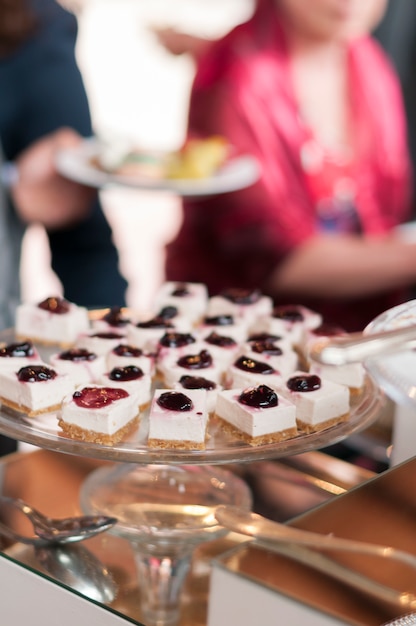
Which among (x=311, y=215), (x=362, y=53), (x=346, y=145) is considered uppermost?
(x=362, y=53)

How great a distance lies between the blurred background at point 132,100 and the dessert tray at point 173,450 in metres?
2.61

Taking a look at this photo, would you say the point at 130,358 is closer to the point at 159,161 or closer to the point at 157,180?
the point at 157,180

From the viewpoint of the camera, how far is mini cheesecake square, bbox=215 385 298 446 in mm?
1014

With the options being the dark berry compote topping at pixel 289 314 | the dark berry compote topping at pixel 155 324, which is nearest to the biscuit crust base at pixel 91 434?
the dark berry compote topping at pixel 155 324

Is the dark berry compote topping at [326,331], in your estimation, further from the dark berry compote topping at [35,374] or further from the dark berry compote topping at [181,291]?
the dark berry compote topping at [35,374]

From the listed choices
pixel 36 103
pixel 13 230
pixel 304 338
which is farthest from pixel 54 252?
pixel 304 338

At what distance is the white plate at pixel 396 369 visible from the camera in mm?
749

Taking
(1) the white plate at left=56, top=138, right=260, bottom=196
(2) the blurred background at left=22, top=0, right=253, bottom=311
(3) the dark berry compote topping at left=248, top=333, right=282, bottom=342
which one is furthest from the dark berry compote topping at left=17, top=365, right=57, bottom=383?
(2) the blurred background at left=22, top=0, right=253, bottom=311

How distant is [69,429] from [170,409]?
0.12m

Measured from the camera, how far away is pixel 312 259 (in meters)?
2.57

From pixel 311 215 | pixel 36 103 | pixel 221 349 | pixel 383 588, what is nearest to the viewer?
pixel 383 588

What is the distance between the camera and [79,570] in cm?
89

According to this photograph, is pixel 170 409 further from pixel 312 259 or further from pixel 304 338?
pixel 312 259

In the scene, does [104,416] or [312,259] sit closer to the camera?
[104,416]
